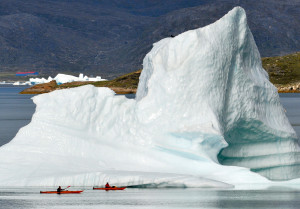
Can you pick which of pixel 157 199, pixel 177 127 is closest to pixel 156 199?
pixel 157 199

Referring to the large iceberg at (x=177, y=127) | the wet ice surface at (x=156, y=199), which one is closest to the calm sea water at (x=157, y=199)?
the wet ice surface at (x=156, y=199)

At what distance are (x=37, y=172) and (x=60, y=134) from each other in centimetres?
246

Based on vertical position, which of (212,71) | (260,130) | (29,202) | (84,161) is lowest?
(29,202)

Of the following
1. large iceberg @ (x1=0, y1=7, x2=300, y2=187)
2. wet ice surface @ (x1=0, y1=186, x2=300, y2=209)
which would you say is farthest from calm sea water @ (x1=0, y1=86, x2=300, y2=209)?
large iceberg @ (x1=0, y1=7, x2=300, y2=187)

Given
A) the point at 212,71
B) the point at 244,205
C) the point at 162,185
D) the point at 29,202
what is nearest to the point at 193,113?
the point at 212,71

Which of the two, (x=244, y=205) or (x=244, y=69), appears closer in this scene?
(x=244, y=205)

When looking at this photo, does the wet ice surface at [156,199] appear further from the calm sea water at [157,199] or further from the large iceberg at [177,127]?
the large iceberg at [177,127]

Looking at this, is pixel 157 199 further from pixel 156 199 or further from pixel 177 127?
pixel 177 127

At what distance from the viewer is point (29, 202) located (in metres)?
25.5

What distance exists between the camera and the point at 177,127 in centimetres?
3003

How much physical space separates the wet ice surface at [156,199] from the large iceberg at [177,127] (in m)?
0.69

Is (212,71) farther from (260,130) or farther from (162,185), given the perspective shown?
(162,185)

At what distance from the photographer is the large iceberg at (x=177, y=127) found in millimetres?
29078

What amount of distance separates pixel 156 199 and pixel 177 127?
4.84m
